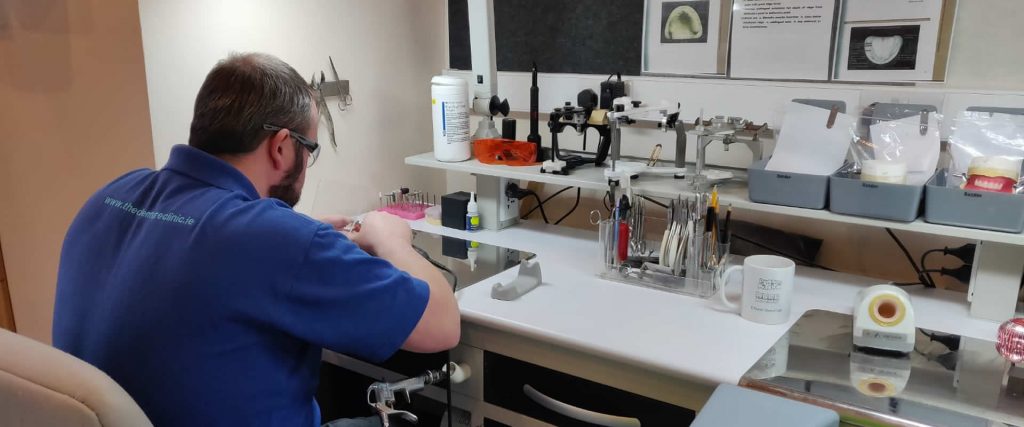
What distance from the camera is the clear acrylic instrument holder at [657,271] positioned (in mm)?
1521

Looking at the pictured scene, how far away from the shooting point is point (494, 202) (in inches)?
79.2

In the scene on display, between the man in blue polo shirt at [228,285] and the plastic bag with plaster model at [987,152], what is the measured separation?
3.33 ft

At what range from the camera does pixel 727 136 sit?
5.33 ft

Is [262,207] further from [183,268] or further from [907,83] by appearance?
[907,83]

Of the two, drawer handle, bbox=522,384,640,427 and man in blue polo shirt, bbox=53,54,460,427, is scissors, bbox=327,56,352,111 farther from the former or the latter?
drawer handle, bbox=522,384,640,427

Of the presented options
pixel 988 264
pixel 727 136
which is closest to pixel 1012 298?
pixel 988 264

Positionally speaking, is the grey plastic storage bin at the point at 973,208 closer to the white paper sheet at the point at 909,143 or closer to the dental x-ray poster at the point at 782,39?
the white paper sheet at the point at 909,143

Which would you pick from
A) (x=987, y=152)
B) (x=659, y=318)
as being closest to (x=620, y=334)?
(x=659, y=318)

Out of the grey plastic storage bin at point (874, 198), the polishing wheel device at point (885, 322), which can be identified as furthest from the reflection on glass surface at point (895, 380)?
the grey plastic storage bin at point (874, 198)

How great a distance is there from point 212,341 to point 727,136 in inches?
44.8

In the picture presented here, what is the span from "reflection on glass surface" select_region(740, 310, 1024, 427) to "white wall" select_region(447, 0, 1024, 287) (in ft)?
1.57

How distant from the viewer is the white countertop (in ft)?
4.08

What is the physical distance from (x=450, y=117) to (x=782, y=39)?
2.82ft

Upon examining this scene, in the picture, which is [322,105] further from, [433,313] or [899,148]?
[899,148]
